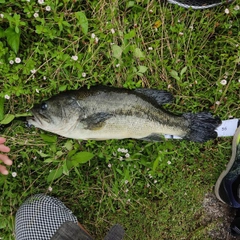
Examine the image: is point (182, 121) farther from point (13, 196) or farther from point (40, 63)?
point (13, 196)

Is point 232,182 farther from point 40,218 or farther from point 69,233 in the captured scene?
point 40,218

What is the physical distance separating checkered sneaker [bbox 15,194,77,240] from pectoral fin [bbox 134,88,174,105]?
1349mm

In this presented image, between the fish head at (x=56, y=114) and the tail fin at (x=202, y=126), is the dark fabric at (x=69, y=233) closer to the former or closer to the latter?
the fish head at (x=56, y=114)

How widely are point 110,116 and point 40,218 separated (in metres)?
1.18

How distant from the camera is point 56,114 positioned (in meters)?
2.67

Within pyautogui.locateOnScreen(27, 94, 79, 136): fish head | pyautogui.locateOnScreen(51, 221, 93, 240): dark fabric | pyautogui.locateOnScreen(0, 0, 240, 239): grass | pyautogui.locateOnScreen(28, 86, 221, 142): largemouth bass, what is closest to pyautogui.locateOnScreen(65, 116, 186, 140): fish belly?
pyautogui.locateOnScreen(28, 86, 221, 142): largemouth bass

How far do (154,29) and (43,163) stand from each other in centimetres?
169

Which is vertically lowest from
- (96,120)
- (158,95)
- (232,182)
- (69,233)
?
(69,233)

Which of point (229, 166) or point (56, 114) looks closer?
point (56, 114)

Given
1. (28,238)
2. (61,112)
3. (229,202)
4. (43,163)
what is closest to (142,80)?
(61,112)

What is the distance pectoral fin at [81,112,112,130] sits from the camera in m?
2.75

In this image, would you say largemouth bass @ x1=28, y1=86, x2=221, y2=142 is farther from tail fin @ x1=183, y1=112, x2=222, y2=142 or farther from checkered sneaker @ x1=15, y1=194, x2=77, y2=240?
checkered sneaker @ x1=15, y1=194, x2=77, y2=240

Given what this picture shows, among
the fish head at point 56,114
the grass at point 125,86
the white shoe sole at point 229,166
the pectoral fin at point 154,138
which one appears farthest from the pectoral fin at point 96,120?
the white shoe sole at point 229,166

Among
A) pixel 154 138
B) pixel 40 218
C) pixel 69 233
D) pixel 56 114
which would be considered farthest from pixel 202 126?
pixel 40 218
